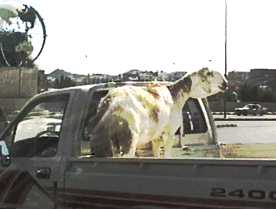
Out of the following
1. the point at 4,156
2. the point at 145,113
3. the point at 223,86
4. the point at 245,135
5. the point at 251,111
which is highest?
the point at 223,86

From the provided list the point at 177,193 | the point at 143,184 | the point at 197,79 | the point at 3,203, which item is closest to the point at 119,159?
the point at 143,184

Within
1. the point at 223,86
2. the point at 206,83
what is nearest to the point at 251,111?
the point at 223,86

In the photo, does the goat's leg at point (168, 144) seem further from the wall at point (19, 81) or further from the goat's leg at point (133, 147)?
the wall at point (19, 81)

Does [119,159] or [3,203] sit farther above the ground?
[119,159]

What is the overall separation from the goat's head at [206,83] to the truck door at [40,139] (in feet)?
5.11

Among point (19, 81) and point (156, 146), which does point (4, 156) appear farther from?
point (19, 81)

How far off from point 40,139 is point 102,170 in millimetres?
1353

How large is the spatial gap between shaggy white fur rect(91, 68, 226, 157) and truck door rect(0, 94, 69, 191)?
41 centimetres

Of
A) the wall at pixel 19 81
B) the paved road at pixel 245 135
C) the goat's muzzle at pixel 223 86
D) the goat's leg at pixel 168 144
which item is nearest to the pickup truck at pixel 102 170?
the goat's leg at pixel 168 144

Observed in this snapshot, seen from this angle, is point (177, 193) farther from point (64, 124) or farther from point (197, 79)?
point (197, 79)

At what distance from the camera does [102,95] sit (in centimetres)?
675

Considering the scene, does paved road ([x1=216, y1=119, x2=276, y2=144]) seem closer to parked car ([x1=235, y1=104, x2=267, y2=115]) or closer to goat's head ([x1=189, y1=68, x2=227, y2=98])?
goat's head ([x1=189, y1=68, x2=227, y2=98])

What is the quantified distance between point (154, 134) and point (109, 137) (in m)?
0.70

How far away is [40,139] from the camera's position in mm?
6965
